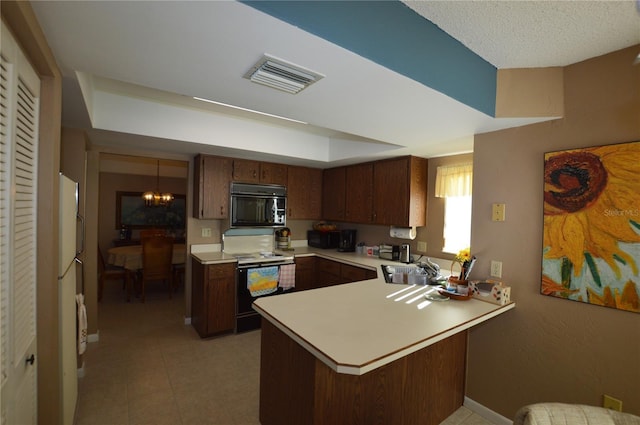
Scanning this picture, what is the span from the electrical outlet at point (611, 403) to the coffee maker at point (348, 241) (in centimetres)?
284

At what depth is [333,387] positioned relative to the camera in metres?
1.55

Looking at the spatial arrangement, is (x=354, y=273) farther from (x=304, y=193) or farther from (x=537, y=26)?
(x=537, y=26)

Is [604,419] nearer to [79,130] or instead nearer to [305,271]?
[305,271]

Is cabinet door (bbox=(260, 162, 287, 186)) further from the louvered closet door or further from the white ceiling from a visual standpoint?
the louvered closet door

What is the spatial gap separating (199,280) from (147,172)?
14.1 feet

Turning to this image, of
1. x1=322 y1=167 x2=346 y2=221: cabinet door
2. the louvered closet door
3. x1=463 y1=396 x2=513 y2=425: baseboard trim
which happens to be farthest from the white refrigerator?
x1=322 y1=167 x2=346 y2=221: cabinet door

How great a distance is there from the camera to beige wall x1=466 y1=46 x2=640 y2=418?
5.46 ft

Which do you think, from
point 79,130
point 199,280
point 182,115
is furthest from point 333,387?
point 79,130

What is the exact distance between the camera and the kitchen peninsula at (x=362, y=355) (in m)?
1.42

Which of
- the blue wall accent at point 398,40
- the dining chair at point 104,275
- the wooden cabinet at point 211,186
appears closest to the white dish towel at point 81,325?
the wooden cabinet at point 211,186

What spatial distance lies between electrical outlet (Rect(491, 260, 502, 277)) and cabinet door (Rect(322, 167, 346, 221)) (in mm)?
2151

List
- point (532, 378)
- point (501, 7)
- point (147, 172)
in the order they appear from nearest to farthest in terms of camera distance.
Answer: point (501, 7) < point (532, 378) < point (147, 172)

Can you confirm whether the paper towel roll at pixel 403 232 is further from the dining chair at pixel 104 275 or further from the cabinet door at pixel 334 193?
the dining chair at pixel 104 275

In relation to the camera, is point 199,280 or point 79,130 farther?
point 199,280
